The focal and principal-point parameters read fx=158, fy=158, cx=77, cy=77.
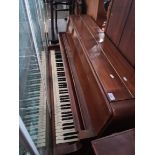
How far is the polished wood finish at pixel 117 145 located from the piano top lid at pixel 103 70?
0.35 metres

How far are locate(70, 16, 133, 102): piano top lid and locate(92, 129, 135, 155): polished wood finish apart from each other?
347mm

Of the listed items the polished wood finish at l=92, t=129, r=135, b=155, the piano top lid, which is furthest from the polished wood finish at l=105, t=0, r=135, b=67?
the polished wood finish at l=92, t=129, r=135, b=155

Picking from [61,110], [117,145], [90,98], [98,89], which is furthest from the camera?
[61,110]

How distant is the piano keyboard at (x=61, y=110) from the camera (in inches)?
55.9

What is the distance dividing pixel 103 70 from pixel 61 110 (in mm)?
678

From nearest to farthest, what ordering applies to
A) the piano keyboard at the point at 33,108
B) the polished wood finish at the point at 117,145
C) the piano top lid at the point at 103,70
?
the polished wood finish at the point at 117,145, the piano keyboard at the point at 33,108, the piano top lid at the point at 103,70

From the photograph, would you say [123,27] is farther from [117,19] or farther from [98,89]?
[98,89]

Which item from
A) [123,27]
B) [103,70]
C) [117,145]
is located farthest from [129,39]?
[117,145]

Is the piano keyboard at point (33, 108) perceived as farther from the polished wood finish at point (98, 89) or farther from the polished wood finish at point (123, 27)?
the polished wood finish at point (123, 27)

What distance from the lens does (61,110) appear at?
162 centimetres

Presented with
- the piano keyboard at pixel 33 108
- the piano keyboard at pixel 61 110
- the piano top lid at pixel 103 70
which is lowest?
the piano keyboard at pixel 61 110

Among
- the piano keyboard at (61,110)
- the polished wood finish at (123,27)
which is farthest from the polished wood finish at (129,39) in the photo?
the piano keyboard at (61,110)

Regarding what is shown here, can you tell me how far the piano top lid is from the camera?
100 cm

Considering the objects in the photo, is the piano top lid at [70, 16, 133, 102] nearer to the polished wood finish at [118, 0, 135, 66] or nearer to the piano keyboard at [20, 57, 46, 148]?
the polished wood finish at [118, 0, 135, 66]
